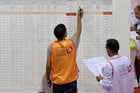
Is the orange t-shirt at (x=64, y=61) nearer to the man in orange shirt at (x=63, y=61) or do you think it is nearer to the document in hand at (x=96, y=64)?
the man in orange shirt at (x=63, y=61)

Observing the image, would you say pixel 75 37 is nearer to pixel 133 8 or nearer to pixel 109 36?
pixel 109 36

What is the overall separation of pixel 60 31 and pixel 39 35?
310 mm

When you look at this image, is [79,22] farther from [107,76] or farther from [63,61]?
[107,76]

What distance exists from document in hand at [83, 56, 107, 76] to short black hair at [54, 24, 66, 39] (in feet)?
1.24

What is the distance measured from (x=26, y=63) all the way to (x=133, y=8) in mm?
2179

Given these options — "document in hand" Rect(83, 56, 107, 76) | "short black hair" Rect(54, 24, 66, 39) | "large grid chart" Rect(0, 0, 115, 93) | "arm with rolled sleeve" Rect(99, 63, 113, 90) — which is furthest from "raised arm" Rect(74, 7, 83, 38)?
"arm with rolled sleeve" Rect(99, 63, 113, 90)

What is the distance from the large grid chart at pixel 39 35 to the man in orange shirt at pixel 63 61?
17 cm

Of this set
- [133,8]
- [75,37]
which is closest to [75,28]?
[75,37]

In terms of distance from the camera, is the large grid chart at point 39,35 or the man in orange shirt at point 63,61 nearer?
the man in orange shirt at point 63,61

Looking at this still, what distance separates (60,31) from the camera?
215 centimetres

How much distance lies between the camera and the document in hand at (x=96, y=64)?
223 centimetres

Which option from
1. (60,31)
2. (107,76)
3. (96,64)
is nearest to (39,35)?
(60,31)

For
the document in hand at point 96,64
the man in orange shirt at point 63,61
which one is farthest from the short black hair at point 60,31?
the document in hand at point 96,64

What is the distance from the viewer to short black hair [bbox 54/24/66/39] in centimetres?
215
